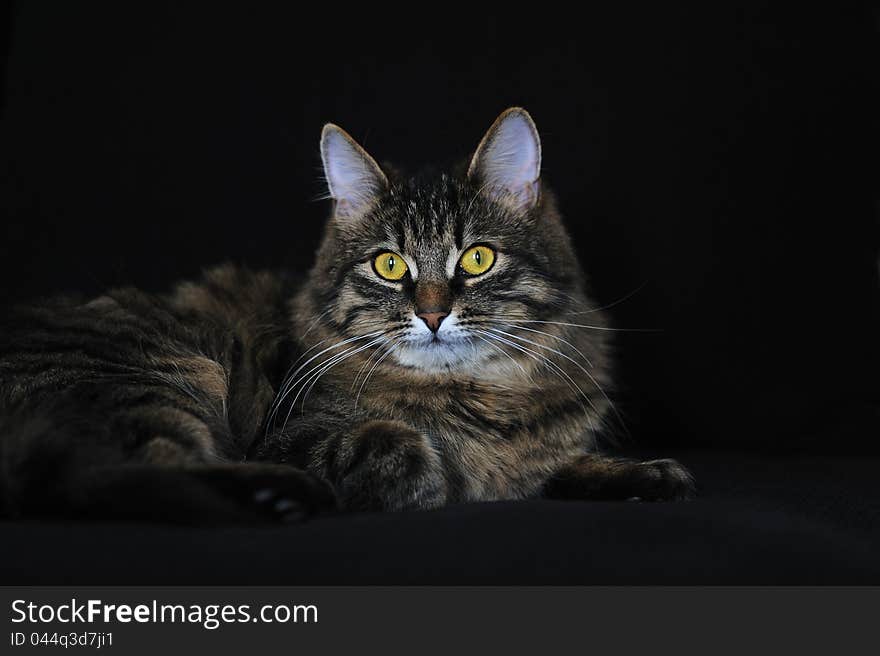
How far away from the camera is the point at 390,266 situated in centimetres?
183

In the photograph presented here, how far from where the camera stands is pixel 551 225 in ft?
6.37

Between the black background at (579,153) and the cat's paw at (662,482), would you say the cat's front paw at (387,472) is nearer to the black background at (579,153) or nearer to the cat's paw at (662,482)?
the cat's paw at (662,482)

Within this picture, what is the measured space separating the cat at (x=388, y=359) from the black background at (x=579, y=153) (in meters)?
0.39

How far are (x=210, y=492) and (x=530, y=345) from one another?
860 mm

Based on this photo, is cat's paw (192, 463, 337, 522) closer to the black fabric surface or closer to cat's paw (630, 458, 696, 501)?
the black fabric surface

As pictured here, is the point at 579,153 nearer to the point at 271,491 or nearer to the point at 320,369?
the point at 320,369

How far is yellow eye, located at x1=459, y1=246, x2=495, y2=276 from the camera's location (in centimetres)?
177

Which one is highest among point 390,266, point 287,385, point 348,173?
point 348,173

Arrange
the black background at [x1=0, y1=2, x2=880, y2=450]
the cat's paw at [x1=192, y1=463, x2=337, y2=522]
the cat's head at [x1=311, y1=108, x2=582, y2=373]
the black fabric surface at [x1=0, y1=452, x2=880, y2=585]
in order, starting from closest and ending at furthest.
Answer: the black fabric surface at [x1=0, y1=452, x2=880, y2=585] → the cat's paw at [x1=192, y1=463, x2=337, y2=522] → the cat's head at [x1=311, y1=108, x2=582, y2=373] → the black background at [x1=0, y1=2, x2=880, y2=450]

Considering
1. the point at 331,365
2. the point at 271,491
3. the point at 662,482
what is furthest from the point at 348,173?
the point at 662,482

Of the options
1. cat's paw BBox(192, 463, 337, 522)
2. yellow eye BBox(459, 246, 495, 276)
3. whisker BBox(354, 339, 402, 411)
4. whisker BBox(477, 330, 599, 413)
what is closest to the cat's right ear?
yellow eye BBox(459, 246, 495, 276)

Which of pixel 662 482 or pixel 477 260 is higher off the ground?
pixel 477 260

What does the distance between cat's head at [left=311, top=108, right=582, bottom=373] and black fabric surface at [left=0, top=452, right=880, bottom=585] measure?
471 mm

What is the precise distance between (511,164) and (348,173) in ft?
1.40
